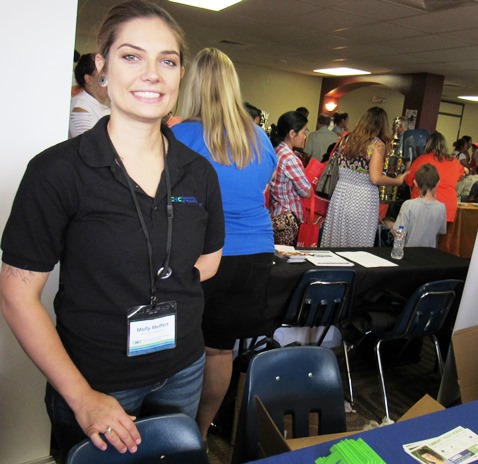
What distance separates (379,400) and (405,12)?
3.78m

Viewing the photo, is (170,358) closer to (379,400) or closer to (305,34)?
(379,400)

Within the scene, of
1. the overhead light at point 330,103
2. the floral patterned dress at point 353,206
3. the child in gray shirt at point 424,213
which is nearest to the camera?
the floral patterned dress at point 353,206

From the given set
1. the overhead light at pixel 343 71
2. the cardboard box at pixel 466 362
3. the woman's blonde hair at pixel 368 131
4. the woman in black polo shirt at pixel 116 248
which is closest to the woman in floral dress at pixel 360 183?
the woman's blonde hair at pixel 368 131

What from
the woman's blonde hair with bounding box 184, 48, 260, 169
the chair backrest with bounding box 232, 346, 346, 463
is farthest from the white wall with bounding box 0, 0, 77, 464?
the chair backrest with bounding box 232, 346, 346, 463

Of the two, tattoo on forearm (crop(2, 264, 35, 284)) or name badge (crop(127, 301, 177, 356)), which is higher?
tattoo on forearm (crop(2, 264, 35, 284))

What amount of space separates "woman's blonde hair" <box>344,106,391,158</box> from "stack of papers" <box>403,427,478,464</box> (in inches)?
96.5

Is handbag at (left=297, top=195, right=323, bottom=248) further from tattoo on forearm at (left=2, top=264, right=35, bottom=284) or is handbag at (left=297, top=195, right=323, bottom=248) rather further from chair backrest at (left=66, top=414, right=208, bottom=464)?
tattoo on forearm at (left=2, top=264, right=35, bottom=284)

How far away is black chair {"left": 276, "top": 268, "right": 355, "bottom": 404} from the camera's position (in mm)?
2346

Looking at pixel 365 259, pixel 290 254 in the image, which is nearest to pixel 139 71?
pixel 290 254

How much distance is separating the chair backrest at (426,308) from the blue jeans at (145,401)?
1499mm

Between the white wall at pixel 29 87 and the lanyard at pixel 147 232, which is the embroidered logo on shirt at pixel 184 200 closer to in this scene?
the lanyard at pixel 147 232

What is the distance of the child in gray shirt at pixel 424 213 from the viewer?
3.58 metres

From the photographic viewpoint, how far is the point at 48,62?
148cm

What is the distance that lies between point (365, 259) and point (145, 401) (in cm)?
192
